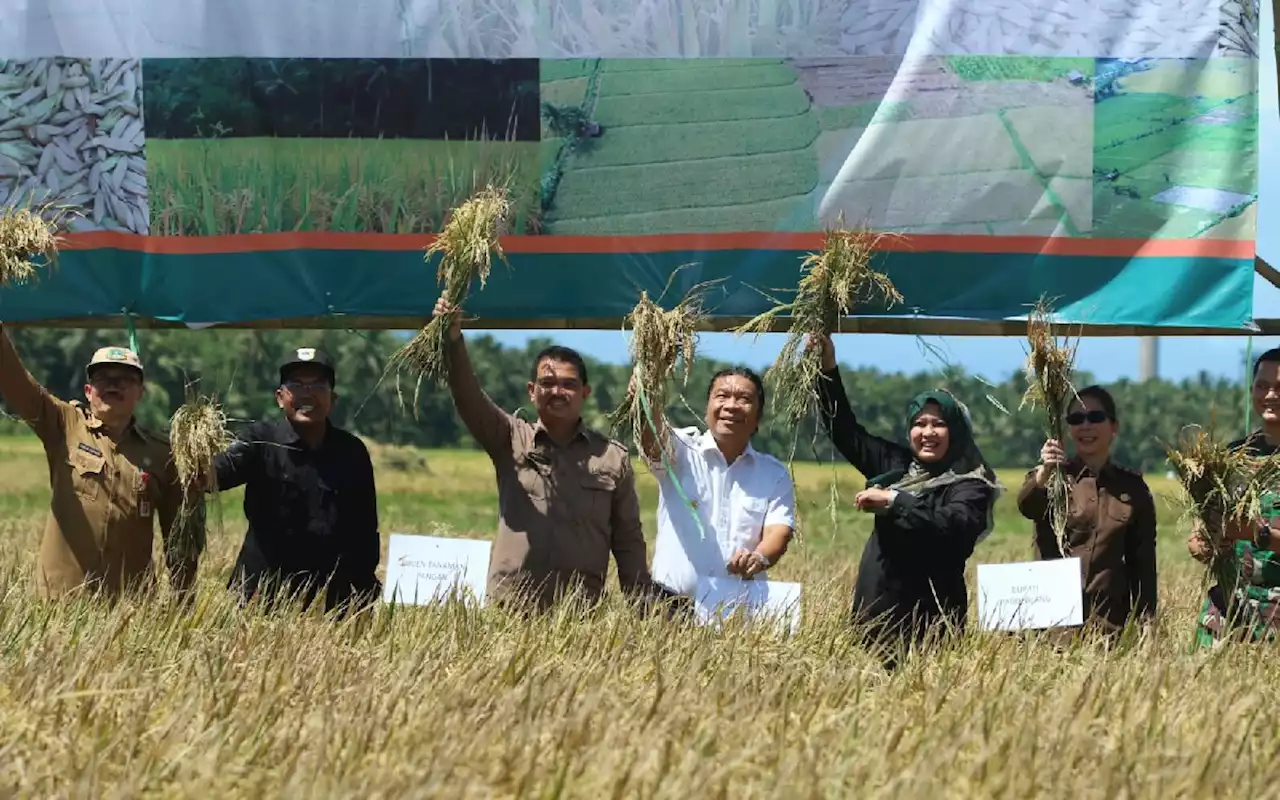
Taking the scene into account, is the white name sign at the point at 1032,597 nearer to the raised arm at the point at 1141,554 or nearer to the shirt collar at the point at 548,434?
the raised arm at the point at 1141,554

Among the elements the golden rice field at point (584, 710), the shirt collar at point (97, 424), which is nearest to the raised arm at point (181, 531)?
the shirt collar at point (97, 424)

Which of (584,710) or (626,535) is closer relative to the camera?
(584,710)

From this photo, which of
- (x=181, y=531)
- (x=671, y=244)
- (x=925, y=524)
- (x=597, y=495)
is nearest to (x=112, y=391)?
(x=181, y=531)

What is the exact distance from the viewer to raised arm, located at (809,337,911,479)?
6395mm

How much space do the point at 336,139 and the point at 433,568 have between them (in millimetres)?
2066

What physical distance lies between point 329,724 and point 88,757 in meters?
0.59

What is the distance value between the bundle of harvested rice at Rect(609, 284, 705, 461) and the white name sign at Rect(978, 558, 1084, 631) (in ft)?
4.23

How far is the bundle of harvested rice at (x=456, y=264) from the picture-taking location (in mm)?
6285

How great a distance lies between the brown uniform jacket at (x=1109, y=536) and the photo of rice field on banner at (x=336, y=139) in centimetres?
250

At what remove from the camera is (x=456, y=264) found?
21.0 ft

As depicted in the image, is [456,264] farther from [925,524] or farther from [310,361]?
[925,524]

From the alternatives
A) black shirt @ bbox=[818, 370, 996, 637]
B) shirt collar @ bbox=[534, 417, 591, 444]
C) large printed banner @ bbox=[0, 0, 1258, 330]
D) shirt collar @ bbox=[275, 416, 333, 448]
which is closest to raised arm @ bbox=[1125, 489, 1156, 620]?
black shirt @ bbox=[818, 370, 996, 637]

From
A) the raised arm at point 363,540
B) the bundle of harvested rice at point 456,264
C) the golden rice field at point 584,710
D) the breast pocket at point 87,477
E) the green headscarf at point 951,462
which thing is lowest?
the golden rice field at point 584,710

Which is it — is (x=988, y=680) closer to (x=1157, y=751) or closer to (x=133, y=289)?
(x=1157, y=751)
